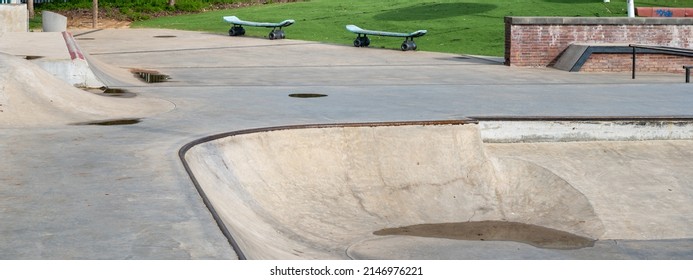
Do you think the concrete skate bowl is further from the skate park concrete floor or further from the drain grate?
the drain grate

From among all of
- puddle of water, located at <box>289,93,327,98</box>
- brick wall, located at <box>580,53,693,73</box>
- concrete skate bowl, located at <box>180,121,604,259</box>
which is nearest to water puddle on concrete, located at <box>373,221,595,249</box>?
concrete skate bowl, located at <box>180,121,604,259</box>

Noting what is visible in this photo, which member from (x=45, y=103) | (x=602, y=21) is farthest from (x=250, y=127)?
(x=602, y=21)

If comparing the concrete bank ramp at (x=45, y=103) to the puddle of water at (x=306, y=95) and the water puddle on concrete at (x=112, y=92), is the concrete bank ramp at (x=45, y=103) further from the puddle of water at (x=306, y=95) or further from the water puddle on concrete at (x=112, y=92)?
the puddle of water at (x=306, y=95)

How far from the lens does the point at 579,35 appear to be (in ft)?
79.6

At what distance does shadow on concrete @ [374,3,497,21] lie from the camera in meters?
34.5

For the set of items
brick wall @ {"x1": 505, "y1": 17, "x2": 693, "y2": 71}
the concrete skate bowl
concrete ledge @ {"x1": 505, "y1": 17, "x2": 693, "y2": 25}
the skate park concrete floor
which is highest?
concrete ledge @ {"x1": 505, "y1": 17, "x2": 693, "y2": 25}

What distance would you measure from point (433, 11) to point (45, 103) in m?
24.1

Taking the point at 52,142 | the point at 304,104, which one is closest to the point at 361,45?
the point at 304,104

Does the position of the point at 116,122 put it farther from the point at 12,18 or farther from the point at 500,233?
the point at 12,18

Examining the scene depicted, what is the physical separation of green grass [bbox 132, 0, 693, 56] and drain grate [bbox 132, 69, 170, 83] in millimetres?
9731

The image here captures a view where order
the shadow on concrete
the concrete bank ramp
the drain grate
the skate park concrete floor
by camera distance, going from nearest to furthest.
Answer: the skate park concrete floor, the concrete bank ramp, the drain grate, the shadow on concrete

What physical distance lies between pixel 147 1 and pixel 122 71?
2222 centimetres

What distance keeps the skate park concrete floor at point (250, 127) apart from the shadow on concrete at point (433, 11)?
27.7 ft

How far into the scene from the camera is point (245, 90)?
1706cm
